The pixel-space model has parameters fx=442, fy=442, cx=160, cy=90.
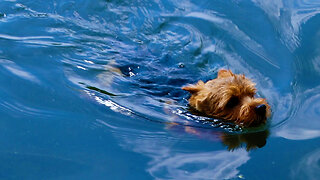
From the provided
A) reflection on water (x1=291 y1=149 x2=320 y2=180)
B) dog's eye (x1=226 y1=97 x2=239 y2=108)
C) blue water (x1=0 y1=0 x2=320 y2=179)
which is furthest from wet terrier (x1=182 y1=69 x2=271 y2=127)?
reflection on water (x1=291 y1=149 x2=320 y2=180)

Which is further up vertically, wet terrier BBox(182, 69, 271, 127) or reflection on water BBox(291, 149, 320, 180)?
A: wet terrier BBox(182, 69, 271, 127)

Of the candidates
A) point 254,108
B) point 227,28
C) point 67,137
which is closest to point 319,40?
point 227,28

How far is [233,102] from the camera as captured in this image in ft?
19.2

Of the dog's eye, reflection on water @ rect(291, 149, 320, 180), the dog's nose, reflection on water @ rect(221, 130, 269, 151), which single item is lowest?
reflection on water @ rect(291, 149, 320, 180)

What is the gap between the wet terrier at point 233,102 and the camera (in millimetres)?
5582

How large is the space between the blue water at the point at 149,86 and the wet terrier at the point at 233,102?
0.46 ft

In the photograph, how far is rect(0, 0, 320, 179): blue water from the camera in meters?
4.75

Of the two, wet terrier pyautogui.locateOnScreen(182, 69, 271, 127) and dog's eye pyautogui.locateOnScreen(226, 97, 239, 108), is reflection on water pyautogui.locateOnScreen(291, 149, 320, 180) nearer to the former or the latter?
wet terrier pyautogui.locateOnScreen(182, 69, 271, 127)

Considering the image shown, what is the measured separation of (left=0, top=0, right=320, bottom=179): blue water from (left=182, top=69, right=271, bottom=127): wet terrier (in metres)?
0.14

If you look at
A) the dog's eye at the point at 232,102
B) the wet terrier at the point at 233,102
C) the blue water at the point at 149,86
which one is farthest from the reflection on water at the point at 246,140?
the dog's eye at the point at 232,102

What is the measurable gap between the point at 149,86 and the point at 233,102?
161 cm

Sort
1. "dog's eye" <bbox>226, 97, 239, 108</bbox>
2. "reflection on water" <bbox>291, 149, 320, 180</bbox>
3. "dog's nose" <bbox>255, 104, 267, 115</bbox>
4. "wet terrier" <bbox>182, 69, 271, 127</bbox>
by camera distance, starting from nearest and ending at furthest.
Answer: "reflection on water" <bbox>291, 149, 320, 180</bbox> < "dog's nose" <bbox>255, 104, 267, 115</bbox> < "wet terrier" <bbox>182, 69, 271, 127</bbox> < "dog's eye" <bbox>226, 97, 239, 108</bbox>

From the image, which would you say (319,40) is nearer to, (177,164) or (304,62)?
(304,62)

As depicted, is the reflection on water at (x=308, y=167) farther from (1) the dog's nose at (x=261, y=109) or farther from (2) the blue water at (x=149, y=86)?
(1) the dog's nose at (x=261, y=109)
